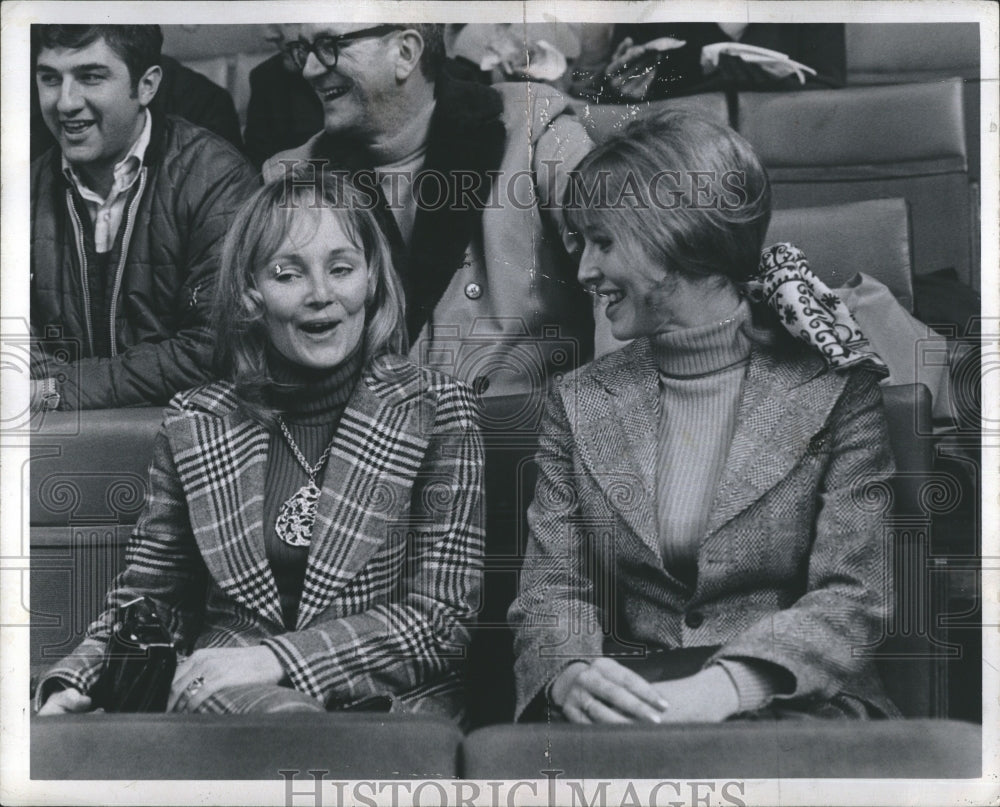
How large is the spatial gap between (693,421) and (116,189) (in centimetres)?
191

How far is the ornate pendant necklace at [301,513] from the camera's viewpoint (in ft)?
12.5

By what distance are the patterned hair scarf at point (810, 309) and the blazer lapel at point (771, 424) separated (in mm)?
63

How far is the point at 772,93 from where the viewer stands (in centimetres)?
406

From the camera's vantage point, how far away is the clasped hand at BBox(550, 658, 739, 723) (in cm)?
369

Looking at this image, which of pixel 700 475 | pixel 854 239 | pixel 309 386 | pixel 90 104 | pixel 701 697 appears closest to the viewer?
pixel 701 697

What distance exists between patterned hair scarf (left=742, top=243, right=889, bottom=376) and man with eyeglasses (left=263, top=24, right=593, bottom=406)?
0.55 meters

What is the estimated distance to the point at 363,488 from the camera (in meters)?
3.84

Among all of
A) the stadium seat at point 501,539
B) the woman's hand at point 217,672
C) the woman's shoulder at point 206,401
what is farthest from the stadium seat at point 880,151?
the woman's hand at point 217,672

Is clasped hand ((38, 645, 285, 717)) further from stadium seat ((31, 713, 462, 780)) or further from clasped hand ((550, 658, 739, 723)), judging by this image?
clasped hand ((550, 658, 739, 723))

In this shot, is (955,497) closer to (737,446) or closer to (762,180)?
(737,446)

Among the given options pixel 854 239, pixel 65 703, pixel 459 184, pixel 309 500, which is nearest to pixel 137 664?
pixel 65 703

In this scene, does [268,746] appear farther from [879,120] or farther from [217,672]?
[879,120]

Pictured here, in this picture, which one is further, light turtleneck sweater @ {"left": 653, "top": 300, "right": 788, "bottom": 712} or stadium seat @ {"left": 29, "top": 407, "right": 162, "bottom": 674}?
stadium seat @ {"left": 29, "top": 407, "right": 162, "bottom": 674}

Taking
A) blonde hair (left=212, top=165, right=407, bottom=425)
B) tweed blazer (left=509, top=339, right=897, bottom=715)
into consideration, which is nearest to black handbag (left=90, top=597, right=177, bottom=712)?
blonde hair (left=212, top=165, right=407, bottom=425)
